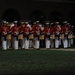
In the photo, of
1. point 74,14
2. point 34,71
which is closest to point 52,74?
point 34,71

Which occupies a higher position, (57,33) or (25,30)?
(25,30)

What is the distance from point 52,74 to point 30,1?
77.9 ft

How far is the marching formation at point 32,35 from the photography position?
2906 cm

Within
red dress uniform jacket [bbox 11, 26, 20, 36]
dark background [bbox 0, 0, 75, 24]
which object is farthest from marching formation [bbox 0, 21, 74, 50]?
dark background [bbox 0, 0, 75, 24]

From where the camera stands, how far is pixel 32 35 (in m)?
29.7

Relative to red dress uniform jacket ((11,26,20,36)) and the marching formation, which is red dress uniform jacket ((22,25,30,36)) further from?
red dress uniform jacket ((11,26,20,36))

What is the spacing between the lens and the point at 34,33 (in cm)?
2956

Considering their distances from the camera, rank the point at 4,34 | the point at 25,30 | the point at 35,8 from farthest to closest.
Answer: the point at 35,8 → the point at 25,30 → the point at 4,34

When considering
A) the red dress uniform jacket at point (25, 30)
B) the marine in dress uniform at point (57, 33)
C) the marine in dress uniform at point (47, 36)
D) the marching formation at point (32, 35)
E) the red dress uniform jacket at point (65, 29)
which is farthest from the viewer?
the red dress uniform jacket at point (65, 29)

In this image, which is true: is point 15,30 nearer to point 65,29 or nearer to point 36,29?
point 36,29

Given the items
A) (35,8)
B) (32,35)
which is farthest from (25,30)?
(35,8)

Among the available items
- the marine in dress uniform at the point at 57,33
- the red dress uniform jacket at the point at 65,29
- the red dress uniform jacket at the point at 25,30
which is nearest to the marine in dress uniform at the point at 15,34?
the red dress uniform jacket at the point at 25,30

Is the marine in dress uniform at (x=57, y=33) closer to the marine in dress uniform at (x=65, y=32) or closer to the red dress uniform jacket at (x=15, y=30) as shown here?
the marine in dress uniform at (x=65, y=32)

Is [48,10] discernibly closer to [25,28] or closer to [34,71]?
[25,28]
